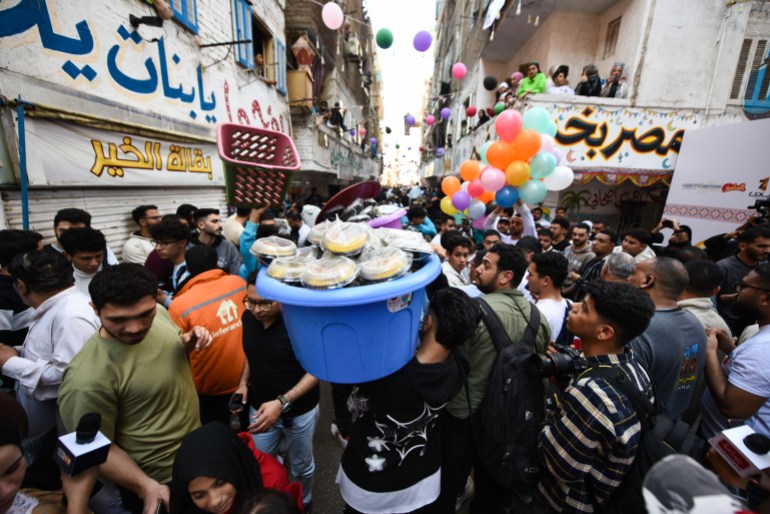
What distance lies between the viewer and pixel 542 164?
444 centimetres

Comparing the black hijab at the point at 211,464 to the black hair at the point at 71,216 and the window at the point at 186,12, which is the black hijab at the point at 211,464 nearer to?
the black hair at the point at 71,216

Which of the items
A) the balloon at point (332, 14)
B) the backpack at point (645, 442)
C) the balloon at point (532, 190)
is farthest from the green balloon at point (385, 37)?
the backpack at point (645, 442)

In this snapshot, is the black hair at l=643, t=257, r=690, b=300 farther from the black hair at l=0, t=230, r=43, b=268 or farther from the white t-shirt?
the black hair at l=0, t=230, r=43, b=268

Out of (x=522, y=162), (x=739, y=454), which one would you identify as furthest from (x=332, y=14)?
(x=739, y=454)

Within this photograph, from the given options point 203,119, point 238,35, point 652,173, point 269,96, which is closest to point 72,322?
point 203,119

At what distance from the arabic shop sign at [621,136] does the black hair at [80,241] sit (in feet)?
27.7

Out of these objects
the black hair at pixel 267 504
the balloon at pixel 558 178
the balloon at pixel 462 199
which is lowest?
the black hair at pixel 267 504

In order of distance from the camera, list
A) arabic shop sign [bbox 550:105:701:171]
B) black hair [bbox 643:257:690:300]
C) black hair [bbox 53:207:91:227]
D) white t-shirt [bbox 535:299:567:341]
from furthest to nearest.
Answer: arabic shop sign [bbox 550:105:701:171], black hair [bbox 53:207:91:227], white t-shirt [bbox 535:299:567:341], black hair [bbox 643:257:690:300]

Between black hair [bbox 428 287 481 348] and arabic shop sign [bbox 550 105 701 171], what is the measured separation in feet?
25.0

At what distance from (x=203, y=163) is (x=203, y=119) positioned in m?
0.80

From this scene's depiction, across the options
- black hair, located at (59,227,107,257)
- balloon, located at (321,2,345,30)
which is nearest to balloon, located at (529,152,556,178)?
black hair, located at (59,227,107,257)

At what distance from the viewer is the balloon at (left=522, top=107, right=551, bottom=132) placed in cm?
467

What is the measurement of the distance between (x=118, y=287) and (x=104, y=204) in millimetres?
3498

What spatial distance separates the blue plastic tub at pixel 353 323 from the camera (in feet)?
3.02
